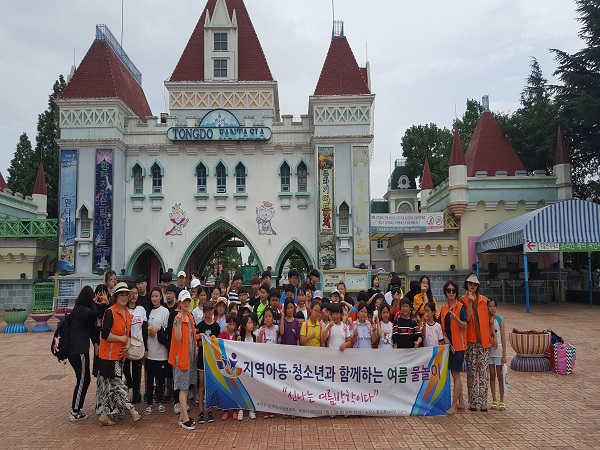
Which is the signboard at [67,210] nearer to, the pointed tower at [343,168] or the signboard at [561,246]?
the pointed tower at [343,168]

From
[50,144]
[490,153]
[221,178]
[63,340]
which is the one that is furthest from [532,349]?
[50,144]

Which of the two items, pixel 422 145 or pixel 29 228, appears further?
pixel 422 145

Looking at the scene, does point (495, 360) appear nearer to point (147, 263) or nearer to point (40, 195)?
point (147, 263)

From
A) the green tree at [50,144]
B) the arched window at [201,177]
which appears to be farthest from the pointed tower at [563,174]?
the green tree at [50,144]

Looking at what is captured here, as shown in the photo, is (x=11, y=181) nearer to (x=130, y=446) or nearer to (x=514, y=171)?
(x=514, y=171)

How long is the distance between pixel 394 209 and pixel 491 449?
41767mm

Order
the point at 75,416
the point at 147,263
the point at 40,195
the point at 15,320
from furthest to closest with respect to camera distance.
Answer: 1. the point at 40,195
2. the point at 147,263
3. the point at 15,320
4. the point at 75,416

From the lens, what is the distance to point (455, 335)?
7.23m

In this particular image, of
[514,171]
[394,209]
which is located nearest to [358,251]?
[514,171]

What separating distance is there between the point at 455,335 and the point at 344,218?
47.9 ft

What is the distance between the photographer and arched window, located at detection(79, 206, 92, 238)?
2145 cm

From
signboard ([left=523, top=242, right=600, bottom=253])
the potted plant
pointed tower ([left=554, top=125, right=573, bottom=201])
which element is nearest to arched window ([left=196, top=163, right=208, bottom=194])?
the potted plant

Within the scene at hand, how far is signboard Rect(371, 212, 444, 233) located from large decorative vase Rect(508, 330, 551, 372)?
1375cm

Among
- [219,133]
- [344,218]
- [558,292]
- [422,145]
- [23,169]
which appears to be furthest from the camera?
[422,145]
